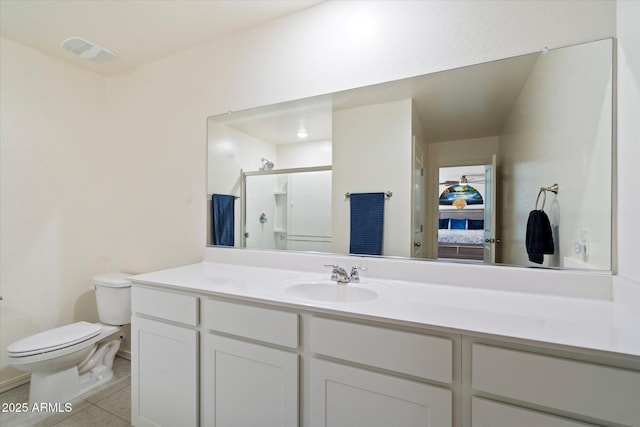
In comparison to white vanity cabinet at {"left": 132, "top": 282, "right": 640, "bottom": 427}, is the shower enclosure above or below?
above

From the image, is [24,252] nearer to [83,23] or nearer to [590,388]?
[83,23]

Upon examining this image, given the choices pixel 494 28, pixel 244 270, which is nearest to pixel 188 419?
pixel 244 270

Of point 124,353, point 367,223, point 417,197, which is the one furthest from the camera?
point 124,353

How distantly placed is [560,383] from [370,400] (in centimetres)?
53

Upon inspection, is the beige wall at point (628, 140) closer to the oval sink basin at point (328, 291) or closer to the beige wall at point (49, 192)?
the oval sink basin at point (328, 291)

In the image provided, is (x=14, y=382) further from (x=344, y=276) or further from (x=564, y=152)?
(x=564, y=152)

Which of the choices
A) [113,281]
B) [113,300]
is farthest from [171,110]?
[113,300]

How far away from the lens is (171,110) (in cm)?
217

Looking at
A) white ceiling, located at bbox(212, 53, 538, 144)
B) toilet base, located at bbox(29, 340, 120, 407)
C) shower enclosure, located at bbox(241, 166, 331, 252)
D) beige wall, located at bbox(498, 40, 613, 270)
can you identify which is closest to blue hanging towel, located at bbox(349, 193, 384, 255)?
shower enclosure, located at bbox(241, 166, 331, 252)

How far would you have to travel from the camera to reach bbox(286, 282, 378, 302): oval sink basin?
1365 millimetres

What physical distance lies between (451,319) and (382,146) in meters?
0.93

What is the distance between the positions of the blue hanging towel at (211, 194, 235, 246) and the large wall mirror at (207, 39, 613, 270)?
29 millimetres

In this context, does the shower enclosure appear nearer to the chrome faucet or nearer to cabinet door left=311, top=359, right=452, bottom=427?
the chrome faucet

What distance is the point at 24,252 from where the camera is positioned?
6.66 feet
